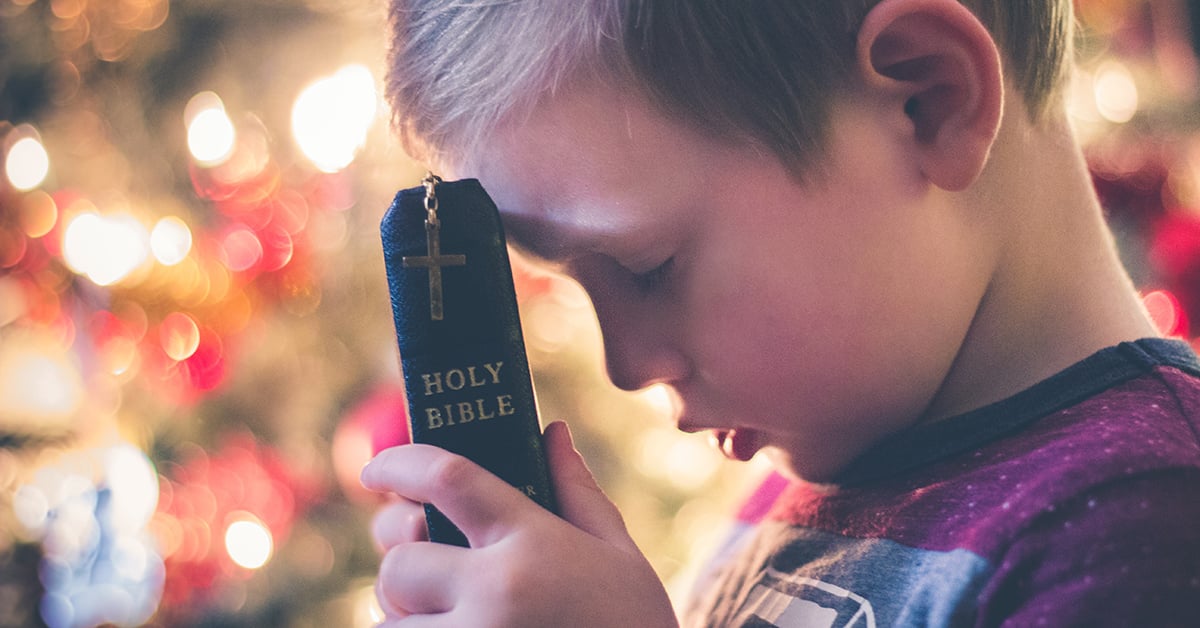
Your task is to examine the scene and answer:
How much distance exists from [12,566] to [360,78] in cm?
81

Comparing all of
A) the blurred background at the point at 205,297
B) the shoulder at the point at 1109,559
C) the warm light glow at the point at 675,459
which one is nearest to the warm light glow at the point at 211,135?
the blurred background at the point at 205,297

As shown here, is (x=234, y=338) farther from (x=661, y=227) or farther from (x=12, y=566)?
(x=661, y=227)

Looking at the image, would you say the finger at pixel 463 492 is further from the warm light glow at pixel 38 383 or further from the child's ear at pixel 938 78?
the warm light glow at pixel 38 383

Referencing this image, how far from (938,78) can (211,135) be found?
3.34ft

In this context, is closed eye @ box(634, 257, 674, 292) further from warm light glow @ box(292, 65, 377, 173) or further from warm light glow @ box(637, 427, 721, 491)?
warm light glow @ box(637, 427, 721, 491)

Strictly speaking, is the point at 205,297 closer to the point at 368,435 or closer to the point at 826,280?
the point at 368,435

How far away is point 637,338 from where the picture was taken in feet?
1.62

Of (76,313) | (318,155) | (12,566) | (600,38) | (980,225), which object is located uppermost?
(318,155)

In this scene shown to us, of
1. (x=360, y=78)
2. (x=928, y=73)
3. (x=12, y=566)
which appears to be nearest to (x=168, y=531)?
(x=12, y=566)

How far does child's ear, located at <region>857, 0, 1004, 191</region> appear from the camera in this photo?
0.42 meters

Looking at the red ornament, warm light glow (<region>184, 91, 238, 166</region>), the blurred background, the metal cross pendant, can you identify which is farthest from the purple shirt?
warm light glow (<region>184, 91, 238, 166</region>)

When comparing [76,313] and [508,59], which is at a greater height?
[76,313]

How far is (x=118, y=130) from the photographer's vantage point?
121 centimetres

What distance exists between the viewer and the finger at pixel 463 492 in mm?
404
